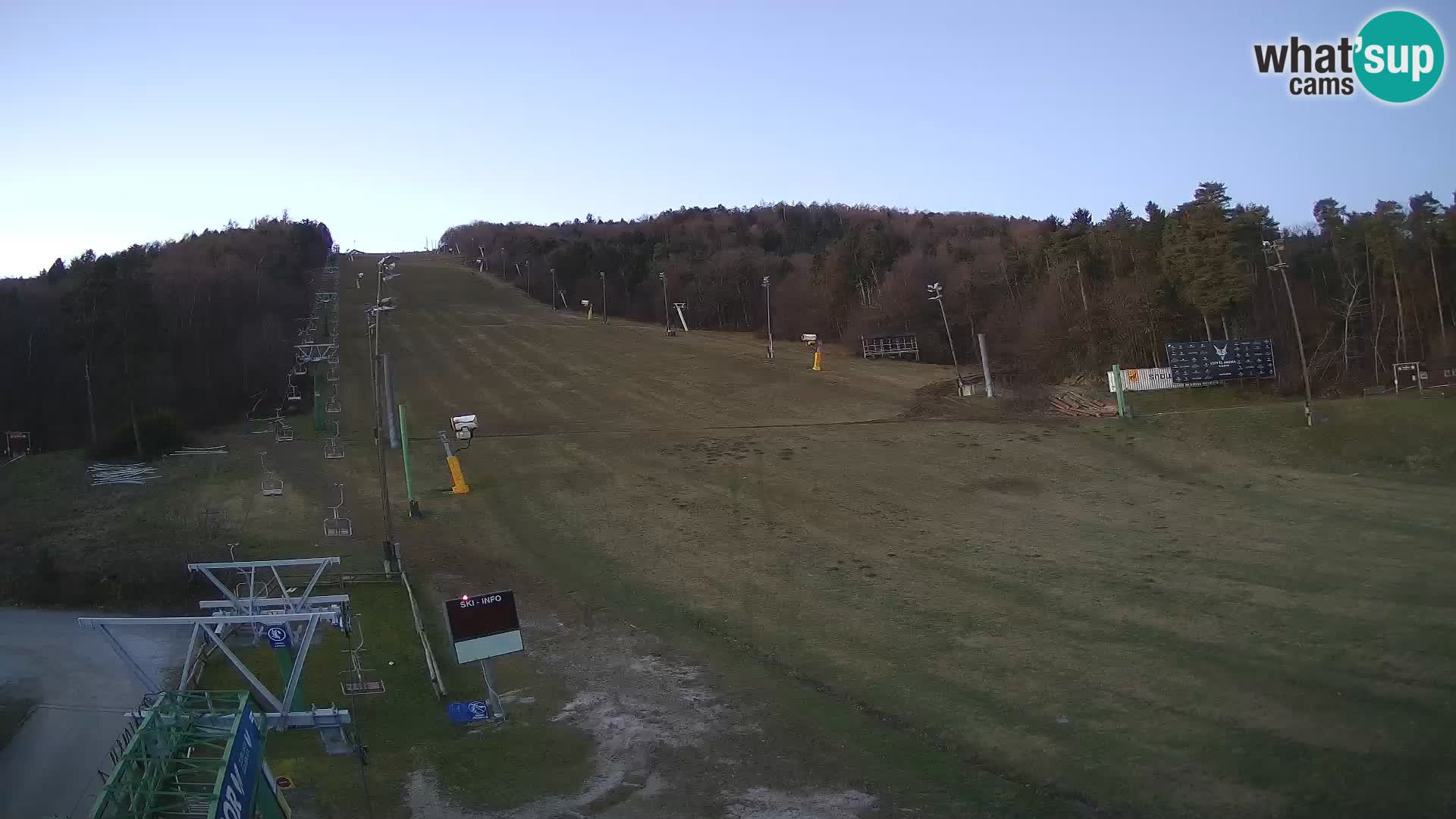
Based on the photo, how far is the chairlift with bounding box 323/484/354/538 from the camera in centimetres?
2802

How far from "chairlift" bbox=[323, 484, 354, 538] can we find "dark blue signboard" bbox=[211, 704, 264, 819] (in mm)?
20603

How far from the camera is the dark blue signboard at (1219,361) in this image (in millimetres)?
43125

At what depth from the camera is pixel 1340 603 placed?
1877cm

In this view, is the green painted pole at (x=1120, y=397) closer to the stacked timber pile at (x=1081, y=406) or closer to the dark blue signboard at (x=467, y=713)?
the stacked timber pile at (x=1081, y=406)

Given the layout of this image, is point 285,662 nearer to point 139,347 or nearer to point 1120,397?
point 139,347

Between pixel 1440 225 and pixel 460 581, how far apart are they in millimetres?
49899

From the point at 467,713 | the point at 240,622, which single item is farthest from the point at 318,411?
the point at 467,713

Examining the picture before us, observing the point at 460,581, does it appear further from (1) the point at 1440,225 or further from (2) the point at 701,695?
(1) the point at 1440,225

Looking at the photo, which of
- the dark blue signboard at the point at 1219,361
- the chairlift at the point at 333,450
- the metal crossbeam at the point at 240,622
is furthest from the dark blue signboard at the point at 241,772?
the dark blue signboard at the point at 1219,361

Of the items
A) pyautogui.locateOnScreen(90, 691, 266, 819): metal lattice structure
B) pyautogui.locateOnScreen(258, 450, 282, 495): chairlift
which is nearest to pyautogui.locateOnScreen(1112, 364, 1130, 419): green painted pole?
pyautogui.locateOnScreen(258, 450, 282, 495): chairlift

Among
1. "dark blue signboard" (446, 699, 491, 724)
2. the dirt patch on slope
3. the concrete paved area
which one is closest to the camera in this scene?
the dirt patch on slope

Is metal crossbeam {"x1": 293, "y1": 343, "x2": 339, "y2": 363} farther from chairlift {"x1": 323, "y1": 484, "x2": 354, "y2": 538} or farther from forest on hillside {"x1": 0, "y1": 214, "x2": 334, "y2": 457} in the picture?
chairlift {"x1": 323, "y1": 484, "x2": 354, "y2": 538}

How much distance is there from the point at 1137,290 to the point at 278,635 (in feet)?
153

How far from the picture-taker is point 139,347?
41438 mm
